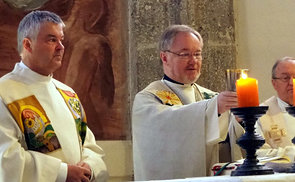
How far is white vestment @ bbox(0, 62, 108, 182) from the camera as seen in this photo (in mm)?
3637

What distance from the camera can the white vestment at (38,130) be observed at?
364 centimetres

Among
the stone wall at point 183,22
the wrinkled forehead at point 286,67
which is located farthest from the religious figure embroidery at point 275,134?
the stone wall at point 183,22

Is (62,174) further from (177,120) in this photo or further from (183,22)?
(183,22)

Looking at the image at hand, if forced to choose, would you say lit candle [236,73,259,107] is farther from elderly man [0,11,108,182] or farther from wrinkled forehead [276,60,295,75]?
wrinkled forehead [276,60,295,75]

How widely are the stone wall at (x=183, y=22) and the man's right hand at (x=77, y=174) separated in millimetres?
2075

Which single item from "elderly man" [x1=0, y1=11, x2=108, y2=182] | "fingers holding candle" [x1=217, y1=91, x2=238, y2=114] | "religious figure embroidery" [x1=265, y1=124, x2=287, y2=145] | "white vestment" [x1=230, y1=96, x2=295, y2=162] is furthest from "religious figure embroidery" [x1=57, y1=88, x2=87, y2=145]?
"religious figure embroidery" [x1=265, y1=124, x2=287, y2=145]

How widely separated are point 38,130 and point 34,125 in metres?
0.04

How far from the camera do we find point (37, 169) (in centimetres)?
365

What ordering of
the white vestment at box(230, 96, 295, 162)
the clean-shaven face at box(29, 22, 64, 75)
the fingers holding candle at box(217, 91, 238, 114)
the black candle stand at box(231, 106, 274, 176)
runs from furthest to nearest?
1. the white vestment at box(230, 96, 295, 162)
2. the clean-shaven face at box(29, 22, 64, 75)
3. the fingers holding candle at box(217, 91, 238, 114)
4. the black candle stand at box(231, 106, 274, 176)

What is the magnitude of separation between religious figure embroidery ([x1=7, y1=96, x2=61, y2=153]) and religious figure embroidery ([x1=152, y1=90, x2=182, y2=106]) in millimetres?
763

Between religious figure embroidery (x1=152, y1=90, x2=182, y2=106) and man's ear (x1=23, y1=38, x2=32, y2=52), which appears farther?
religious figure embroidery (x1=152, y1=90, x2=182, y2=106)

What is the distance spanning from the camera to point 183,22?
5.69 m

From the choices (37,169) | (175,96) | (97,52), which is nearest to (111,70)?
(97,52)

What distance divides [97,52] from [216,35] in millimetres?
1025
